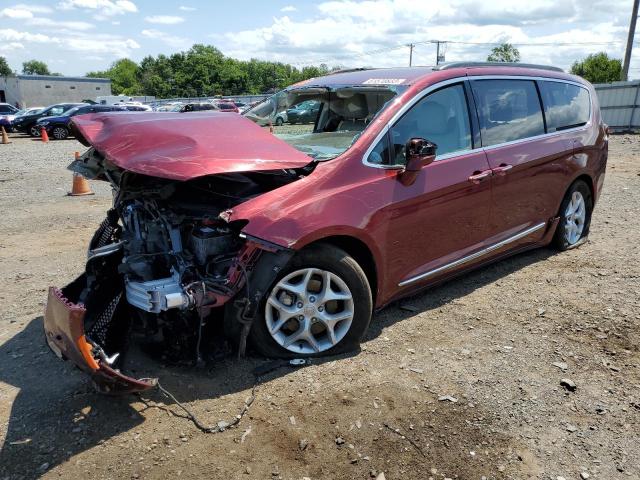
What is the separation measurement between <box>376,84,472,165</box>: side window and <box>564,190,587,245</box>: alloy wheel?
6.66ft

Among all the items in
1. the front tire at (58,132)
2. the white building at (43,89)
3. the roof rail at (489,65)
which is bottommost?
the front tire at (58,132)

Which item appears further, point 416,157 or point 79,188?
point 79,188

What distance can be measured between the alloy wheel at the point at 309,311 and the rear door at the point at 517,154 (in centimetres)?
175

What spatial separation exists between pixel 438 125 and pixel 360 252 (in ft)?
4.04

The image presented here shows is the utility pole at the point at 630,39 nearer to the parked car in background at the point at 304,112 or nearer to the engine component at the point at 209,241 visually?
the parked car in background at the point at 304,112

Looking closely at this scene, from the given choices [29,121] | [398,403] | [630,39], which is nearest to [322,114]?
[398,403]

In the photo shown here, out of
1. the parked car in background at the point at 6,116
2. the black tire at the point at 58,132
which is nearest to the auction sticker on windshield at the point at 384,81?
the black tire at the point at 58,132

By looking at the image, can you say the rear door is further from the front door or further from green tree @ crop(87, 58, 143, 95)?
green tree @ crop(87, 58, 143, 95)

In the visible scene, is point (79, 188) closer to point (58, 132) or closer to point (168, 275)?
point (168, 275)

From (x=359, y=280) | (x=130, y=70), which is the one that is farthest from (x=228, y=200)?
(x=130, y=70)

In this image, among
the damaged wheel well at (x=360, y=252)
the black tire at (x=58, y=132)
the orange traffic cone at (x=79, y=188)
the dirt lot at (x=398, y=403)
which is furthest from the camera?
the black tire at (x=58, y=132)

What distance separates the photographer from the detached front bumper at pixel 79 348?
9.12 ft

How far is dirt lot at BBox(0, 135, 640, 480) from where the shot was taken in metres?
2.72

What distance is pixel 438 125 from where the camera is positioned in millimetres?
4176
